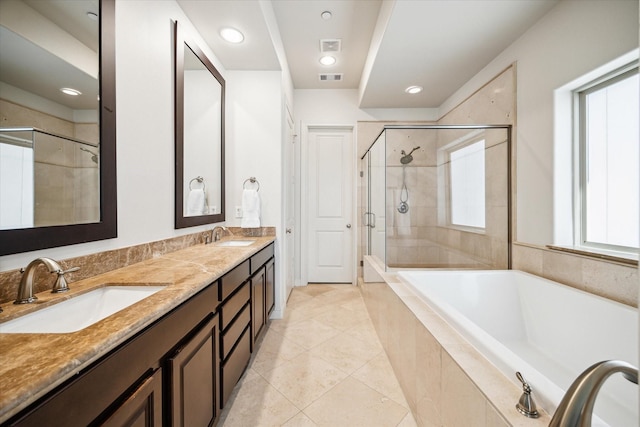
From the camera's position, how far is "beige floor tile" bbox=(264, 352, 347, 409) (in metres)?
1.57

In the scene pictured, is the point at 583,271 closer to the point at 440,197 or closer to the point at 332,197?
the point at 440,197

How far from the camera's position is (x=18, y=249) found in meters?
0.85

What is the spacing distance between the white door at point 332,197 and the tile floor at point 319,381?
47.7 inches

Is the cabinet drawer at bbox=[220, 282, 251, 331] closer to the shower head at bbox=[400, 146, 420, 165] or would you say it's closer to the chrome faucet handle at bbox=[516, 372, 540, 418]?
the chrome faucet handle at bbox=[516, 372, 540, 418]

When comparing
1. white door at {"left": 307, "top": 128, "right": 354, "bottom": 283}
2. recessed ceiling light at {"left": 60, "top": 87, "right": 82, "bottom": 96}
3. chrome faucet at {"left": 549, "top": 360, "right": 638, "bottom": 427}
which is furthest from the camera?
white door at {"left": 307, "top": 128, "right": 354, "bottom": 283}

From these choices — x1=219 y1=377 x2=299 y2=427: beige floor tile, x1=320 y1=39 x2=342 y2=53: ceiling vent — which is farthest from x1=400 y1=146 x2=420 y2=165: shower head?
x1=219 y1=377 x2=299 y2=427: beige floor tile

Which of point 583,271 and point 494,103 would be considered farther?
point 494,103

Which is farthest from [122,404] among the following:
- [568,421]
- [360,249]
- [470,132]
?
[360,249]

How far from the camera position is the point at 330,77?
11.0 ft

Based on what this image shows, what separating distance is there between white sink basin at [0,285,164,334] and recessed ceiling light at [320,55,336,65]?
288 cm

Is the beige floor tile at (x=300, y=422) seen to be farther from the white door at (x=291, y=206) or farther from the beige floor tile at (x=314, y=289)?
the beige floor tile at (x=314, y=289)

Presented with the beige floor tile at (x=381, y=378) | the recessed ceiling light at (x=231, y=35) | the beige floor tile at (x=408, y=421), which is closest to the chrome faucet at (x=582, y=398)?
the beige floor tile at (x=408, y=421)

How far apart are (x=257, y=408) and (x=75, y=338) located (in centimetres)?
121

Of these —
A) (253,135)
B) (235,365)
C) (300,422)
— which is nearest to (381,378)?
(300,422)
